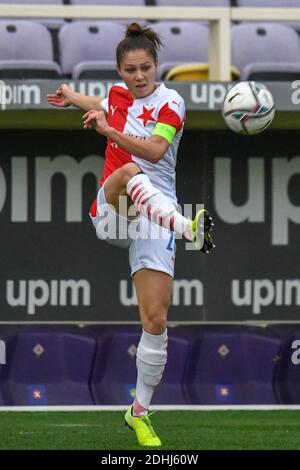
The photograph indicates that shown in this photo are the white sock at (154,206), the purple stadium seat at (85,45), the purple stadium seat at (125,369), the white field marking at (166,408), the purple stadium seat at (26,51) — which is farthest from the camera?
the purple stadium seat at (85,45)

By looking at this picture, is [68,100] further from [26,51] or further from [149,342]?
[26,51]

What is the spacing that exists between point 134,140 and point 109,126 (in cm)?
22

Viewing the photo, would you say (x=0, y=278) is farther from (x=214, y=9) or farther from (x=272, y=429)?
(x=272, y=429)

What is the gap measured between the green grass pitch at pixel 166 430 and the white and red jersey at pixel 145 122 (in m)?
1.37

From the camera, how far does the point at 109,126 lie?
739 cm

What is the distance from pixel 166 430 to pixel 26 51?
16.7 ft

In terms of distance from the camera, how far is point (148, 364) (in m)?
7.44

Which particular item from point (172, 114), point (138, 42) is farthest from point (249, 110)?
point (138, 42)

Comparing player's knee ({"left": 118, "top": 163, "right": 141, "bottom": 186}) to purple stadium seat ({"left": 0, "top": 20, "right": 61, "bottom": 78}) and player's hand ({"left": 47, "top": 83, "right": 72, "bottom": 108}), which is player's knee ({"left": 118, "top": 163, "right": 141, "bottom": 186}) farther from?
purple stadium seat ({"left": 0, "top": 20, "right": 61, "bottom": 78})

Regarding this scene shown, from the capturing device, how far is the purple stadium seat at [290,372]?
10.9 metres

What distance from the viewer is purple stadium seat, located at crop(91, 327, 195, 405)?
425 inches

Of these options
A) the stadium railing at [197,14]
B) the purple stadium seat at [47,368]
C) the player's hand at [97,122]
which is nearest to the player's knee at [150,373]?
the player's hand at [97,122]

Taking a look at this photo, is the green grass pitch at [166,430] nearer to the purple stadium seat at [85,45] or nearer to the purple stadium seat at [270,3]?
the purple stadium seat at [85,45]
